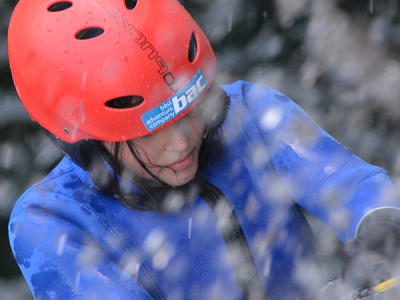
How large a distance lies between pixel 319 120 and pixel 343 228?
1588 mm

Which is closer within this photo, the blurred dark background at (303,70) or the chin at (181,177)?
the chin at (181,177)

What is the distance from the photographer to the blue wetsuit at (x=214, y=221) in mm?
1039

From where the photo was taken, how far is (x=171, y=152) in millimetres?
1055

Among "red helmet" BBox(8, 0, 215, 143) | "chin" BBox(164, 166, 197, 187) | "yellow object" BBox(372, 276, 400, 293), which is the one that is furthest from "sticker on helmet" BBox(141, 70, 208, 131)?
"yellow object" BBox(372, 276, 400, 293)

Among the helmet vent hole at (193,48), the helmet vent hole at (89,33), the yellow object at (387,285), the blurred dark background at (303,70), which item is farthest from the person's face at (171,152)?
the blurred dark background at (303,70)

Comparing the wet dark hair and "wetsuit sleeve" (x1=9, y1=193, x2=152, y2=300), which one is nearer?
"wetsuit sleeve" (x1=9, y1=193, x2=152, y2=300)

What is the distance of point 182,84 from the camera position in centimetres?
104

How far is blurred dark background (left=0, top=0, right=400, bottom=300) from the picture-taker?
8.00 ft

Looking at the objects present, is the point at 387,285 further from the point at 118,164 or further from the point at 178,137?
the point at 118,164

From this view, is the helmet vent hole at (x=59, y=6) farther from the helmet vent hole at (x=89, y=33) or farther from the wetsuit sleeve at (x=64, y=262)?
the wetsuit sleeve at (x=64, y=262)

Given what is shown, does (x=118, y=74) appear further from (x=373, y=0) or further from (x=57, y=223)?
(x=373, y=0)

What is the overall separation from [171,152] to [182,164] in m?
0.05

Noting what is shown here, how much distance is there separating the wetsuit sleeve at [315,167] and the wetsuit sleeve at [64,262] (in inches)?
16.2

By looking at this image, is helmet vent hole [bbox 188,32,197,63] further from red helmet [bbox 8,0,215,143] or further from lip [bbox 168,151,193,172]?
lip [bbox 168,151,193,172]
